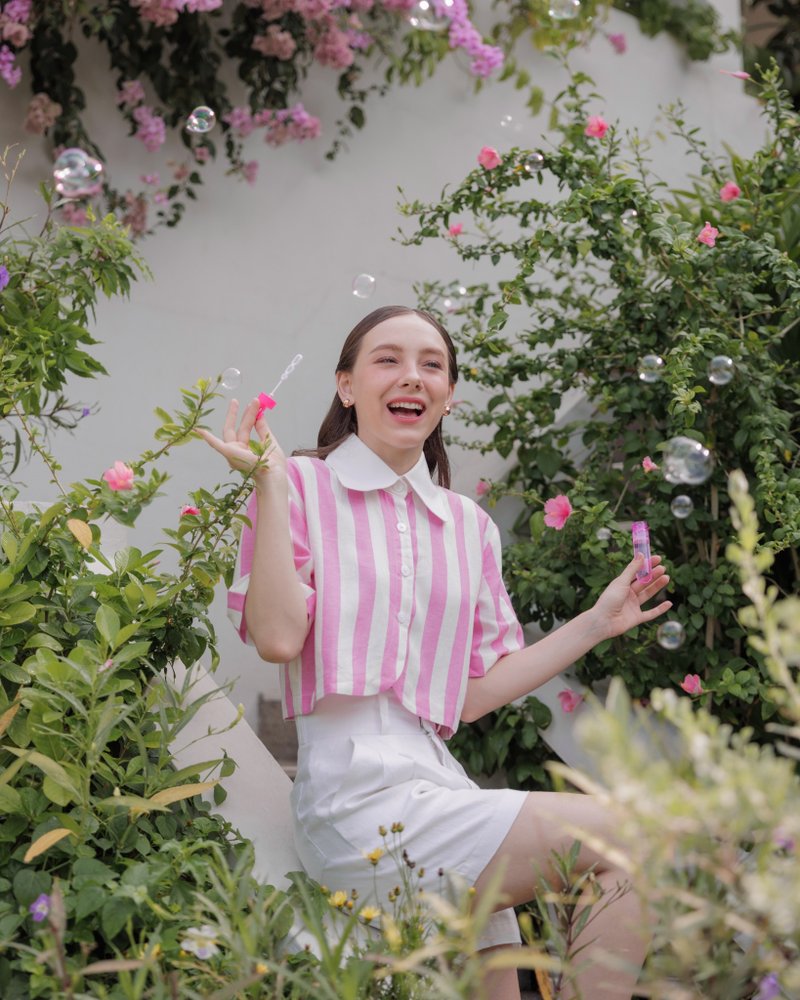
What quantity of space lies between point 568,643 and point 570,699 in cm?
74

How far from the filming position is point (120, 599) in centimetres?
188

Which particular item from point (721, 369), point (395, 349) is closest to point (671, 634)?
point (721, 369)

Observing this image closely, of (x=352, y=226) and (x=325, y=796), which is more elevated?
(x=352, y=226)

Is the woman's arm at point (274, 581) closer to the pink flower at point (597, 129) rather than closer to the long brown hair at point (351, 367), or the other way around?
the long brown hair at point (351, 367)

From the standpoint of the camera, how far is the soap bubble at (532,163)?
2678 mm

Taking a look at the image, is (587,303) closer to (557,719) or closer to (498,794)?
(557,719)

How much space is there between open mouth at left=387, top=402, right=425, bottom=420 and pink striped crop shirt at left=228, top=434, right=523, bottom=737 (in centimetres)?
9

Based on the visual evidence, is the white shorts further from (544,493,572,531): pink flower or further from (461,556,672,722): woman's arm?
(544,493,572,531): pink flower

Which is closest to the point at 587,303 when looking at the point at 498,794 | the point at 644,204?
the point at 644,204

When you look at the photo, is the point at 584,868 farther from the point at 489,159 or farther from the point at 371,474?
the point at 489,159

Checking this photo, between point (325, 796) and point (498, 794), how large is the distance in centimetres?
27

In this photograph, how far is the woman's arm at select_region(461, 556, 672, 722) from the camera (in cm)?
208

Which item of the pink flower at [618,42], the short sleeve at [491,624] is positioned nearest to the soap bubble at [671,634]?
the short sleeve at [491,624]

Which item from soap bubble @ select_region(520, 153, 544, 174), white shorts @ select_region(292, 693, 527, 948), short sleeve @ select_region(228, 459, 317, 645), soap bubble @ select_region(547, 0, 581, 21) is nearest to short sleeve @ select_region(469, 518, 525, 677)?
white shorts @ select_region(292, 693, 527, 948)
